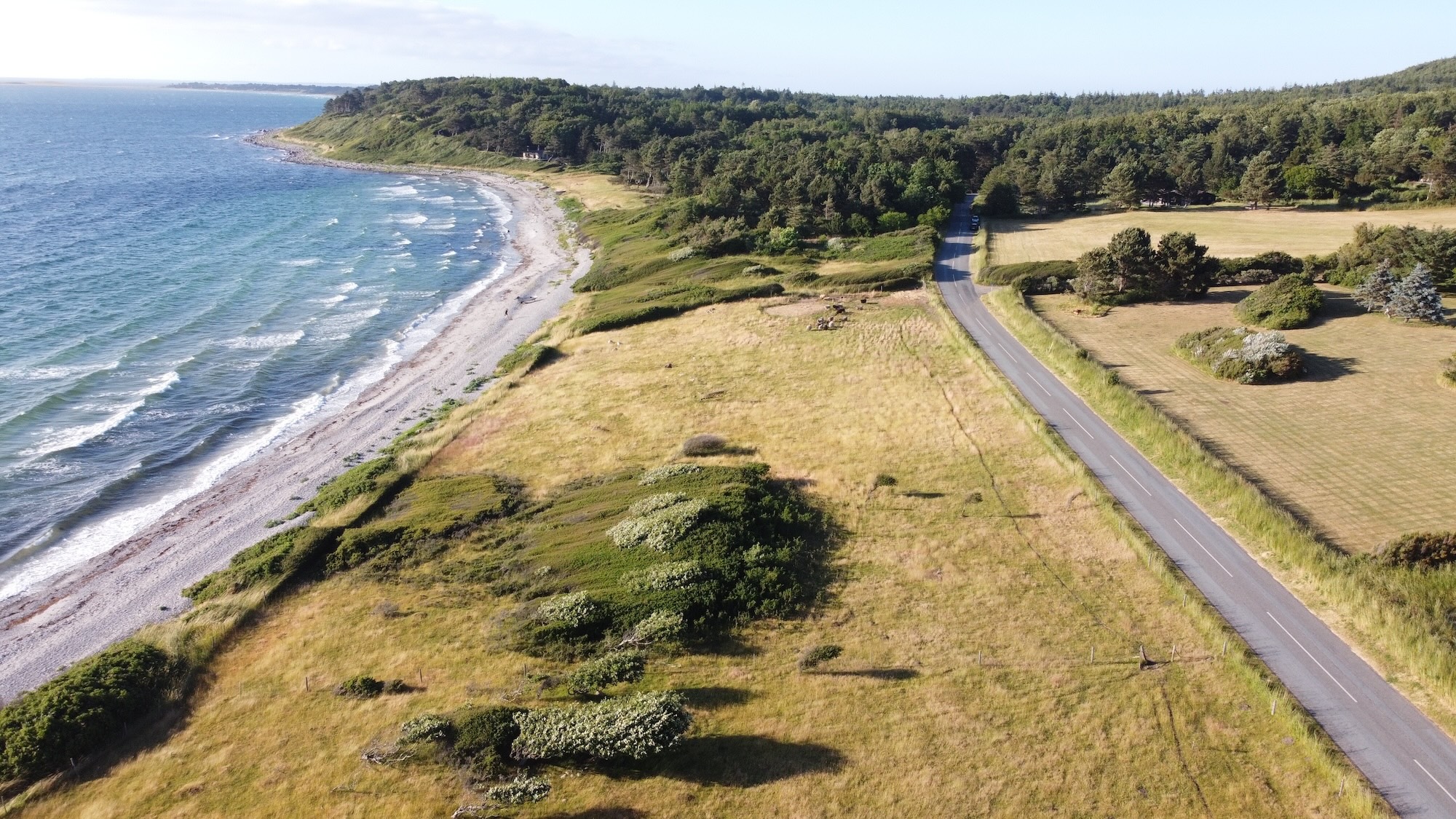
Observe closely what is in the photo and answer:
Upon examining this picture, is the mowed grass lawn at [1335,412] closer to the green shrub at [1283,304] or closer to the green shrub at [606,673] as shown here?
the green shrub at [1283,304]

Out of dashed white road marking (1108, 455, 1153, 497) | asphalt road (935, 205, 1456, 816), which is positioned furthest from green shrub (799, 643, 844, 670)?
dashed white road marking (1108, 455, 1153, 497)

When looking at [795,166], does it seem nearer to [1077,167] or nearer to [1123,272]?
[1077,167]

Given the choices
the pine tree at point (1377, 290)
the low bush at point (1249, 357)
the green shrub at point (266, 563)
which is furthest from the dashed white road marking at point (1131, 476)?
the green shrub at point (266, 563)

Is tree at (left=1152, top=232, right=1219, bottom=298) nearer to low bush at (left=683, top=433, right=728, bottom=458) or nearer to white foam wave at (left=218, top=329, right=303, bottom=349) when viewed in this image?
low bush at (left=683, top=433, right=728, bottom=458)

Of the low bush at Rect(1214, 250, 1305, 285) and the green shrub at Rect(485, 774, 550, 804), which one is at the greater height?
the low bush at Rect(1214, 250, 1305, 285)

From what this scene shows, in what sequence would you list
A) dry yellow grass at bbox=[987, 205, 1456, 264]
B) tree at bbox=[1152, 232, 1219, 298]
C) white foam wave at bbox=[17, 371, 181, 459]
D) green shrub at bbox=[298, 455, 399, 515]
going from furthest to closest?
dry yellow grass at bbox=[987, 205, 1456, 264] → tree at bbox=[1152, 232, 1219, 298] → white foam wave at bbox=[17, 371, 181, 459] → green shrub at bbox=[298, 455, 399, 515]

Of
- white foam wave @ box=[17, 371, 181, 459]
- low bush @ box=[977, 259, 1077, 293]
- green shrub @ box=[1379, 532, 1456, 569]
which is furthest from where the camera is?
low bush @ box=[977, 259, 1077, 293]
